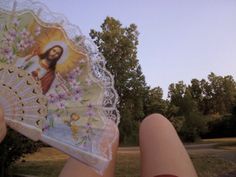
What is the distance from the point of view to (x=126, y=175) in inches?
368

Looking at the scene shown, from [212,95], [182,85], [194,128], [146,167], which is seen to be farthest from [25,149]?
[212,95]

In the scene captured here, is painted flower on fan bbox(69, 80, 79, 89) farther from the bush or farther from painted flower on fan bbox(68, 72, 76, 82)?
the bush

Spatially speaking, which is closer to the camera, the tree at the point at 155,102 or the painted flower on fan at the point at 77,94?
the painted flower on fan at the point at 77,94

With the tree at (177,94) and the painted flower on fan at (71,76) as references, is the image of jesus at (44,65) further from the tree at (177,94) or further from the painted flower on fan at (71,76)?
the tree at (177,94)

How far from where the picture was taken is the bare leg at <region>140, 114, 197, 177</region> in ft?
11.0

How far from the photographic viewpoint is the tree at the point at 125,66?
10536mm

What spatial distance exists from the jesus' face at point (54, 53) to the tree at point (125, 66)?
3.11 m

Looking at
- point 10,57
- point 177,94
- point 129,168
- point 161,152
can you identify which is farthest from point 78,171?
point 177,94

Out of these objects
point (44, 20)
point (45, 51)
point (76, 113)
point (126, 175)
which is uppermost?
point (44, 20)

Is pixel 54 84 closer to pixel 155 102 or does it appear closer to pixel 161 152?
pixel 161 152

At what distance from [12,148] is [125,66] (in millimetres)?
4637

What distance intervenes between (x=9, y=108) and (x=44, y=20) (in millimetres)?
686

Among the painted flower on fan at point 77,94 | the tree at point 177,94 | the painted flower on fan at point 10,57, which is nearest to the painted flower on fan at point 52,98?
the painted flower on fan at point 77,94

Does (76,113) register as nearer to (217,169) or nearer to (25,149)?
(25,149)
